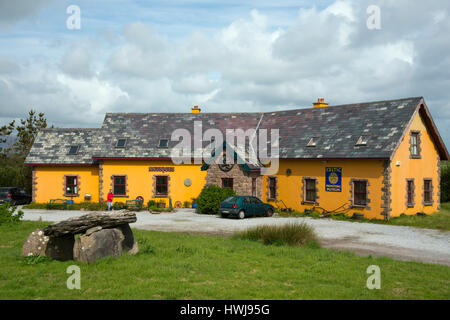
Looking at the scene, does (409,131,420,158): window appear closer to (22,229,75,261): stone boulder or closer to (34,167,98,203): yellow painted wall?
(22,229,75,261): stone boulder

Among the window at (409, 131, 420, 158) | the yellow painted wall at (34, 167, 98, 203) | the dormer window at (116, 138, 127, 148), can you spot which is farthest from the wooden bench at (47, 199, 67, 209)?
the window at (409, 131, 420, 158)

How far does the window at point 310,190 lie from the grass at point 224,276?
13.0m

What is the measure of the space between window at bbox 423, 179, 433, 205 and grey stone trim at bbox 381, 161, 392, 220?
420 centimetres

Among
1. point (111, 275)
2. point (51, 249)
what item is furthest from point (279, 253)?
point (51, 249)

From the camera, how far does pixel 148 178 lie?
29.2m

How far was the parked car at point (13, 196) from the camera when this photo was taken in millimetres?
30578

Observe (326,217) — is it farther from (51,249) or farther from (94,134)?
(94,134)

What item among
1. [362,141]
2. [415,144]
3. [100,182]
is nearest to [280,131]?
[362,141]

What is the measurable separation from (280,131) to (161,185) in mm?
9326

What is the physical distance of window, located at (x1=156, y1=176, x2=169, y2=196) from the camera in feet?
95.5

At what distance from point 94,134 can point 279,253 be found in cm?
2417

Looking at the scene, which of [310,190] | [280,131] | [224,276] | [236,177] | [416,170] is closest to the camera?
[224,276]

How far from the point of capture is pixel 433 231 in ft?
62.3

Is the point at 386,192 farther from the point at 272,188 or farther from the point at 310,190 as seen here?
the point at 272,188
